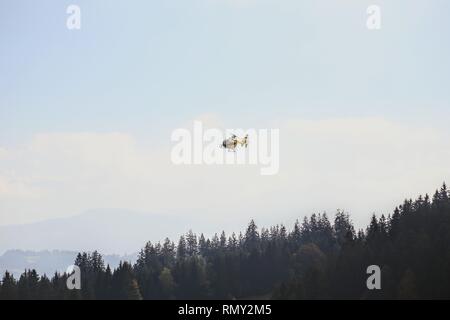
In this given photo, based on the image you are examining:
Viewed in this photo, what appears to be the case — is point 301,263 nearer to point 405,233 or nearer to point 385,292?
point 405,233

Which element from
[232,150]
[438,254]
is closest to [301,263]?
[438,254]

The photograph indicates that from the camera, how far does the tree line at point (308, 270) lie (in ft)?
387

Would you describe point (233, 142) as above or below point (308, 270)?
above

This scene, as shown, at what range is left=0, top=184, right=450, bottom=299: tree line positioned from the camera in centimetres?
11788

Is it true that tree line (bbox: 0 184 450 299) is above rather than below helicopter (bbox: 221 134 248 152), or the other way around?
below

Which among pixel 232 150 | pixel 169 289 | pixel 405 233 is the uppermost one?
pixel 232 150

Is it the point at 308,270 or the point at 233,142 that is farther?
the point at 308,270

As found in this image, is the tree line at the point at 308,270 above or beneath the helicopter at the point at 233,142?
beneath

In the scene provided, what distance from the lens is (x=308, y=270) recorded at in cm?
13188

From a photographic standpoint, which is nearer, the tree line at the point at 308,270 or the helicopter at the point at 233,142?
the helicopter at the point at 233,142

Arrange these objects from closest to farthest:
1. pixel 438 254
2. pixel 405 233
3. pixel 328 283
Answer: pixel 438 254 < pixel 328 283 < pixel 405 233

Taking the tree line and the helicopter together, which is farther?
the tree line
